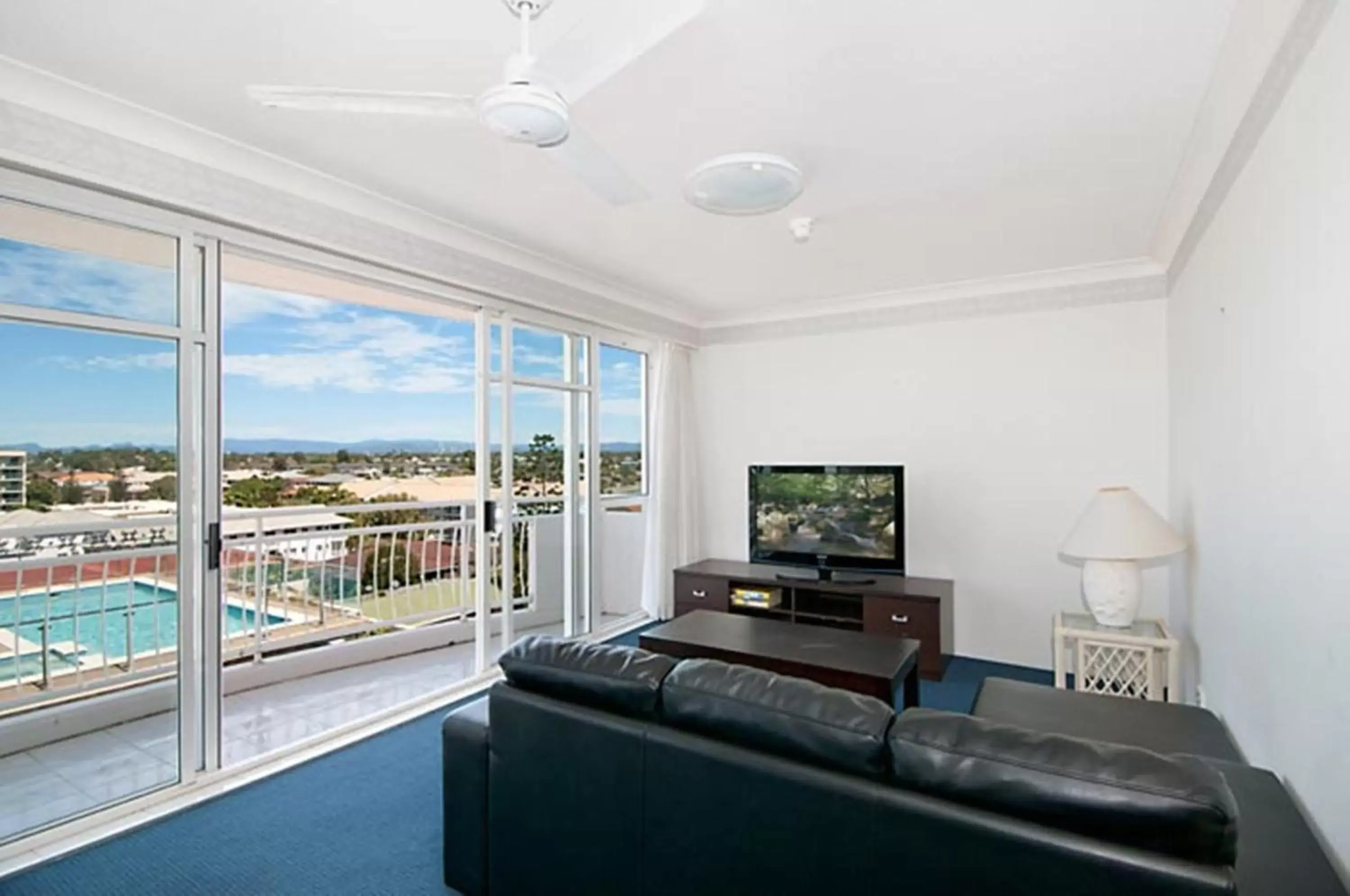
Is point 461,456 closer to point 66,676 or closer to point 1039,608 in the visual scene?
point 66,676

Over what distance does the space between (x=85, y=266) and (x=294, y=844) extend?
2.13 metres

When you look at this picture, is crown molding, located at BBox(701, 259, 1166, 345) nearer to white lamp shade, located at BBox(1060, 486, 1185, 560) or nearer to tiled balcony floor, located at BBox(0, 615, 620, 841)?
white lamp shade, located at BBox(1060, 486, 1185, 560)

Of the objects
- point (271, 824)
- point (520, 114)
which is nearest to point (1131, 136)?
point (520, 114)

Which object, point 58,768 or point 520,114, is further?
point 58,768

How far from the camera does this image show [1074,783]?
3.86 ft

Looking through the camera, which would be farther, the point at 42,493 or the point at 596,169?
the point at 42,493


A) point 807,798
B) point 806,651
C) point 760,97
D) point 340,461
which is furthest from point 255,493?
point 807,798

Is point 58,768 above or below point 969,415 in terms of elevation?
below

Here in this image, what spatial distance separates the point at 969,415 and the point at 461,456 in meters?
3.71

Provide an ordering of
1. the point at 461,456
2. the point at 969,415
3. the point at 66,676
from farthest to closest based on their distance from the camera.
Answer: the point at 461,456 < the point at 969,415 < the point at 66,676

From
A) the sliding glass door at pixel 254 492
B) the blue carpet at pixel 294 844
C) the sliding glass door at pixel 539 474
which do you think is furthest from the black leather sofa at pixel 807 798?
the sliding glass door at pixel 539 474

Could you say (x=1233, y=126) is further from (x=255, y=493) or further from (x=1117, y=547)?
(x=255, y=493)

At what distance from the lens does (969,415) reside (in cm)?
446

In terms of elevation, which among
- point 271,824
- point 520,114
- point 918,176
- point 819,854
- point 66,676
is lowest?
point 271,824
